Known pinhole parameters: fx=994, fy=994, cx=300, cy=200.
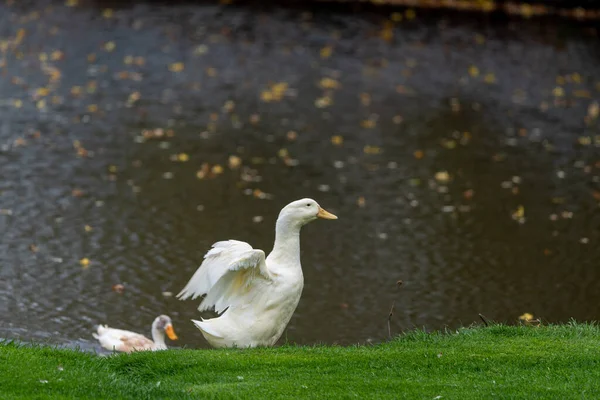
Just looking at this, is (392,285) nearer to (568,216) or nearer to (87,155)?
(568,216)

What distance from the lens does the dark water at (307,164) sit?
10648 mm

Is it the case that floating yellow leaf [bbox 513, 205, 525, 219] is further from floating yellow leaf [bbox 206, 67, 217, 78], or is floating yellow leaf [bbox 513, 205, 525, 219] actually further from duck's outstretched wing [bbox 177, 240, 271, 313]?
floating yellow leaf [bbox 206, 67, 217, 78]

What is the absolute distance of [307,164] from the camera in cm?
1470

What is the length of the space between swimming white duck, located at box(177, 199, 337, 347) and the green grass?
42 centimetres

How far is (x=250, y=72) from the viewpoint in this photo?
1998 cm

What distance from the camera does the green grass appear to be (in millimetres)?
5754

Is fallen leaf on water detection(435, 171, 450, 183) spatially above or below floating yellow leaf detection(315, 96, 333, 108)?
above

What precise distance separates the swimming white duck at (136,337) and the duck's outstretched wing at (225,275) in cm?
149

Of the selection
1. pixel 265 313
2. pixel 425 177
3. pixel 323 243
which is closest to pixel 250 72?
pixel 425 177

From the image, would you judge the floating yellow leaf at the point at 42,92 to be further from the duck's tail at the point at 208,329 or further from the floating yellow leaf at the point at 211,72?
the duck's tail at the point at 208,329

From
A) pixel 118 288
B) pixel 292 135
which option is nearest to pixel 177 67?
pixel 292 135

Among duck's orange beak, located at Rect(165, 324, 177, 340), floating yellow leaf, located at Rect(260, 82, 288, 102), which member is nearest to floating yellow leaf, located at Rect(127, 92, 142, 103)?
floating yellow leaf, located at Rect(260, 82, 288, 102)

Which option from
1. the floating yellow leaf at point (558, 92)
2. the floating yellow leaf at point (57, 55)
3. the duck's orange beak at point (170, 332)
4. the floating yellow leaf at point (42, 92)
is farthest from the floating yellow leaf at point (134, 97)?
the duck's orange beak at point (170, 332)

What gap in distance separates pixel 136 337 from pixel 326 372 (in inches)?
126
